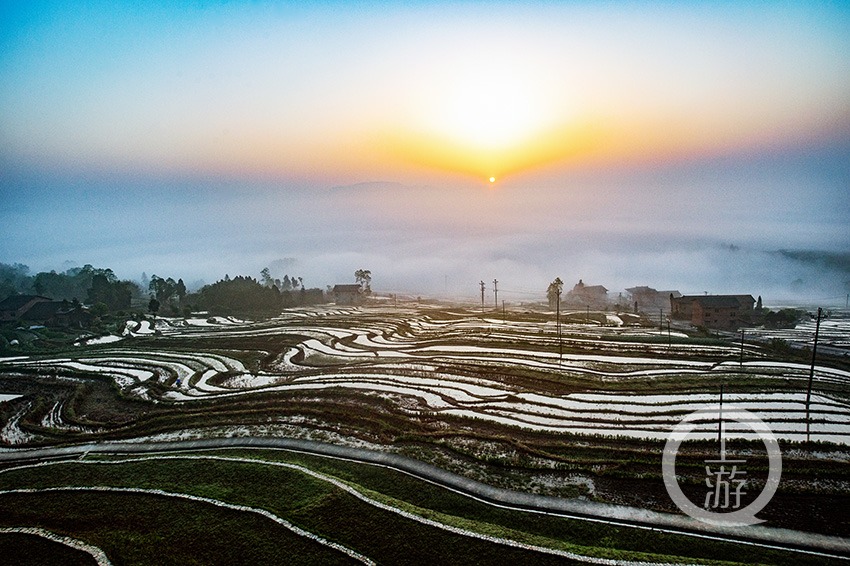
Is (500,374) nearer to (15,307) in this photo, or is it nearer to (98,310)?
(98,310)

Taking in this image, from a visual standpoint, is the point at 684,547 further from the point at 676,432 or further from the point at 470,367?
the point at 470,367

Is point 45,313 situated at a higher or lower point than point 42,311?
lower

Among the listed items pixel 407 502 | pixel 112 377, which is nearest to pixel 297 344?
pixel 112 377

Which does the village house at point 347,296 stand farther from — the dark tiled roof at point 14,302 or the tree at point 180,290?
the dark tiled roof at point 14,302

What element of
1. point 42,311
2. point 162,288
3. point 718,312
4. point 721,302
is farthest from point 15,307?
point 721,302

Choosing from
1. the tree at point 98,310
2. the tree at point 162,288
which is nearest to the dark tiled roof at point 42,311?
the tree at point 98,310

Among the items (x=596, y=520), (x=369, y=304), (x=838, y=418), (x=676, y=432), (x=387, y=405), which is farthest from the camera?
(x=369, y=304)

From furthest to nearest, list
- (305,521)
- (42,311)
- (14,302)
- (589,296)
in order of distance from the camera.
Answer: (589,296), (14,302), (42,311), (305,521)

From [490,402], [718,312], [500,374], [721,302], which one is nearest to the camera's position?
[490,402]

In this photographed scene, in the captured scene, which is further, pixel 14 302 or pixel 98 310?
pixel 98 310
